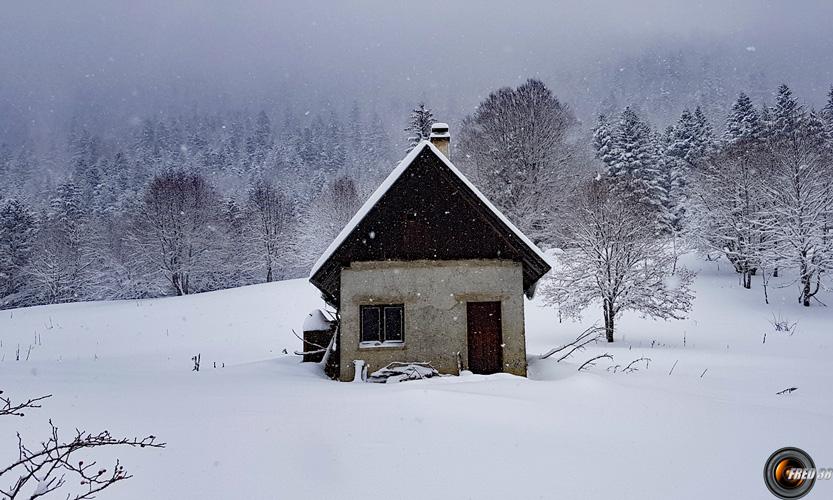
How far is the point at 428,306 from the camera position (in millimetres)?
12125

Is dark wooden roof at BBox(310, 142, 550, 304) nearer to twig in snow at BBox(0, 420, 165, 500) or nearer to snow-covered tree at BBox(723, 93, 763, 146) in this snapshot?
twig in snow at BBox(0, 420, 165, 500)

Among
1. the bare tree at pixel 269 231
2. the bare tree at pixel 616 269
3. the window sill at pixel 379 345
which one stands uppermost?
the bare tree at pixel 269 231

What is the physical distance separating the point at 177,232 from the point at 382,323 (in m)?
34.1

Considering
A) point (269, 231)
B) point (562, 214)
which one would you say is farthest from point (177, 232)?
point (562, 214)

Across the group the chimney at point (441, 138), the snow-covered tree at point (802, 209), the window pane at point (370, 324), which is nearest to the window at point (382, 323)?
the window pane at point (370, 324)

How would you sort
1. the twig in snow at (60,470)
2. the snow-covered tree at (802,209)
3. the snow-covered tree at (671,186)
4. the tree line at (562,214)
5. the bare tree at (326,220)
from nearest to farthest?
the twig in snow at (60,470), the tree line at (562,214), the snow-covered tree at (802,209), the snow-covered tree at (671,186), the bare tree at (326,220)

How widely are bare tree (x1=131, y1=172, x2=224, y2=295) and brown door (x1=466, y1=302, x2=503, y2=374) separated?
112 ft

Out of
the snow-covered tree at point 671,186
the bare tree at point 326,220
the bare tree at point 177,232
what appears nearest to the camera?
the snow-covered tree at point 671,186

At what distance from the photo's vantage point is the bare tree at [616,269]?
70.4 feet

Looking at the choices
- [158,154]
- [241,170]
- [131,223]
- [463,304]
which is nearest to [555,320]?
[463,304]

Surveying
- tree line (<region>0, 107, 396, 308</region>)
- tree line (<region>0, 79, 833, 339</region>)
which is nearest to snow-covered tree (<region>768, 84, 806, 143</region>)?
tree line (<region>0, 79, 833, 339</region>)
